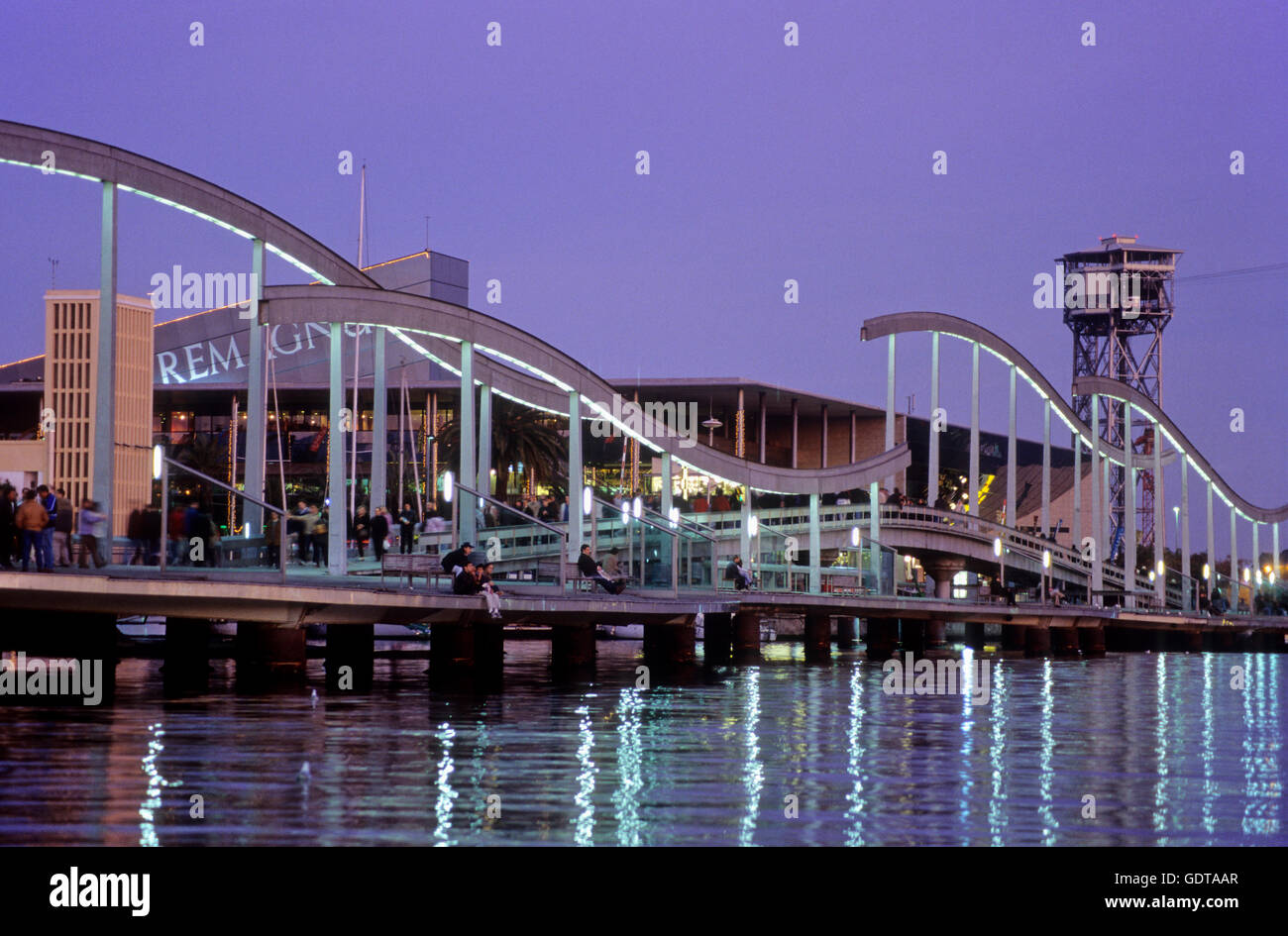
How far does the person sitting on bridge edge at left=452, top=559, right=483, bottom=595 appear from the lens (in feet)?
82.3

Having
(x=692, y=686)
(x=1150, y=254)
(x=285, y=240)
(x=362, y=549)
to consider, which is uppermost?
(x=1150, y=254)

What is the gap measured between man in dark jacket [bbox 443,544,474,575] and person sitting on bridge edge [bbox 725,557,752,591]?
35.5 feet

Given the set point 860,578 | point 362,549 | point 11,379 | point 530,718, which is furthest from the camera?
point 11,379

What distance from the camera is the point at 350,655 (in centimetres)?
2828

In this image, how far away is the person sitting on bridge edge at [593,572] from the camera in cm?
2919

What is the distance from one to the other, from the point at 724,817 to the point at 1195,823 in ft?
11.2

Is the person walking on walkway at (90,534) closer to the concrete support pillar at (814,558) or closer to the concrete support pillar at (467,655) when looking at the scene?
the concrete support pillar at (467,655)

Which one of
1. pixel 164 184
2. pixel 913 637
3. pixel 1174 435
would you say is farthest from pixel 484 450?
pixel 1174 435

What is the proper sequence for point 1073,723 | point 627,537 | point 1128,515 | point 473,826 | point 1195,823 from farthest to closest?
point 1128,515
point 627,537
point 1073,723
point 1195,823
point 473,826

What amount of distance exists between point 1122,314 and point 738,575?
78.8 meters

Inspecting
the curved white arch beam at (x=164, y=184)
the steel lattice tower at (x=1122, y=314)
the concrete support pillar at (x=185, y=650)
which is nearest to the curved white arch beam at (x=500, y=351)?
the curved white arch beam at (x=164, y=184)

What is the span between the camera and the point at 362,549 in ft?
87.1
